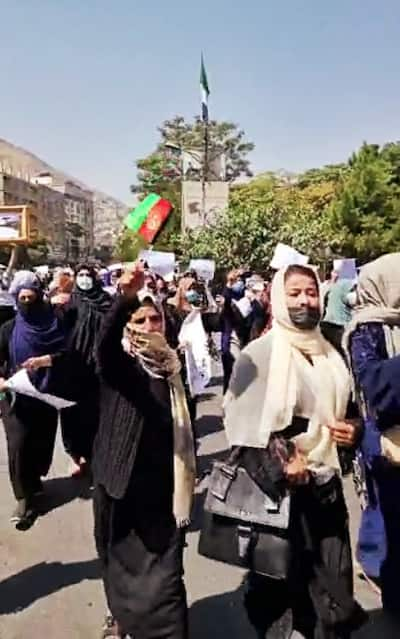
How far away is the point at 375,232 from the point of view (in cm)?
3984

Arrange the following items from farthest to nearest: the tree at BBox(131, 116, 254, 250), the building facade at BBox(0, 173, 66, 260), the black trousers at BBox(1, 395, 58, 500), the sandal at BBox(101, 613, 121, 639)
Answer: the building facade at BBox(0, 173, 66, 260), the tree at BBox(131, 116, 254, 250), the black trousers at BBox(1, 395, 58, 500), the sandal at BBox(101, 613, 121, 639)

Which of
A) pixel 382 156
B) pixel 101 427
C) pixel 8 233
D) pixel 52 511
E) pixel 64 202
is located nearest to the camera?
pixel 101 427

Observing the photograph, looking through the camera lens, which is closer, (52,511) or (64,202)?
(52,511)

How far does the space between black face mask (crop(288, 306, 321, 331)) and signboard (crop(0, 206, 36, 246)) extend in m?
10.5

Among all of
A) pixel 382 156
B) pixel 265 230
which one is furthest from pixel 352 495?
pixel 382 156

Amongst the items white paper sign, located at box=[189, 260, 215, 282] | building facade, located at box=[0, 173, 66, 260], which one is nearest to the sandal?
white paper sign, located at box=[189, 260, 215, 282]

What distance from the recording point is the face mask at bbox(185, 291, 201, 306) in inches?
261

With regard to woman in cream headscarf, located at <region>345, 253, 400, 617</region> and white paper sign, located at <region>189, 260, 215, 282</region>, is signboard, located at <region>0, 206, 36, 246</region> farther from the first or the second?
woman in cream headscarf, located at <region>345, 253, 400, 617</region>

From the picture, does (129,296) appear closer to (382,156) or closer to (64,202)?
(382,156)

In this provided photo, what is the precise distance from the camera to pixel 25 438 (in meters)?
5.48

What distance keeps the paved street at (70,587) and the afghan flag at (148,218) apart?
6.08 ft

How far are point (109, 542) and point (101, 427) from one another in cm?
47

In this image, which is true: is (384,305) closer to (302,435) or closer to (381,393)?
(381,393)

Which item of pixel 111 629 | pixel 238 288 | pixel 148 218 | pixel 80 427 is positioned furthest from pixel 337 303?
pixel 111 629
